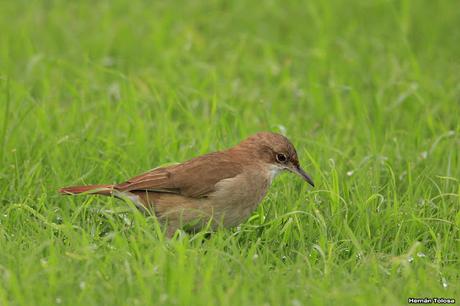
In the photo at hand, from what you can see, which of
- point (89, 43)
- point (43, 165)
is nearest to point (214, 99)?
point (43, 165)

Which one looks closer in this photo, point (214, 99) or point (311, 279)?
point (311, 279)

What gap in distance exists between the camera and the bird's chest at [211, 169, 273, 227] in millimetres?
7129

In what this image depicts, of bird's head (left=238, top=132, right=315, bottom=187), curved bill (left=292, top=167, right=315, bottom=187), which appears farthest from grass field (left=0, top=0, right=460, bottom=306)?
bird's head (left=238, top=132, right=315, bottom=187)

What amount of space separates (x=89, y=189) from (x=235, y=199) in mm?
1025

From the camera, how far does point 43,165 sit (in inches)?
316

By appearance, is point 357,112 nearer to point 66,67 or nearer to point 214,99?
point 214,99

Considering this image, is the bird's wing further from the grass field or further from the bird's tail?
the grass field

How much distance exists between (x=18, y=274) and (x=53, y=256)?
0.84 ft

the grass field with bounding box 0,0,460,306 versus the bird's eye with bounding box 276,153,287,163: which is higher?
the bird's eye with bounding box 276,153,287,163

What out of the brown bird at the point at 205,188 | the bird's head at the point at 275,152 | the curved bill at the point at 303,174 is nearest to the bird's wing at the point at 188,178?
the brown bird at the point at 205,188

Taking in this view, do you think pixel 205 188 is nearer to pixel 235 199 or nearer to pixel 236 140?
pixel 235 199

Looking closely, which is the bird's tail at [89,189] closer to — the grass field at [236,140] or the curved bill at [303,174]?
the grass field at [236,140]

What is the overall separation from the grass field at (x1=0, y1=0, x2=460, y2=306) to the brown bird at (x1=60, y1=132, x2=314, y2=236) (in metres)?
0.16

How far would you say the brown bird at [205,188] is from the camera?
23.4 feet
